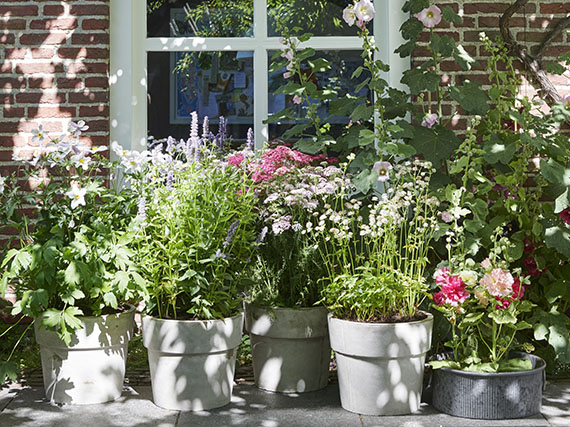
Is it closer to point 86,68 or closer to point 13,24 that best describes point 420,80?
point 86,68

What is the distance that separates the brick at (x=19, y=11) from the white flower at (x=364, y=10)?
170 centimetres

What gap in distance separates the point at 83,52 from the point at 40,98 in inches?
13.1

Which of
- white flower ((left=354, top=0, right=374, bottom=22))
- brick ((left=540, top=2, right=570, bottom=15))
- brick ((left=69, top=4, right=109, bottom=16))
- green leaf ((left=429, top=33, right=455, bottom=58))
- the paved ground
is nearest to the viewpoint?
the paved ground

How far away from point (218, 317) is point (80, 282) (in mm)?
580

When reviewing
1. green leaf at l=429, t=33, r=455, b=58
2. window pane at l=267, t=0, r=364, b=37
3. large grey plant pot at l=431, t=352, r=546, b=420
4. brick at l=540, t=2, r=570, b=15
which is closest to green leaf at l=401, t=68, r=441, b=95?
green leaf at l=429, t=33, r=455, b=58

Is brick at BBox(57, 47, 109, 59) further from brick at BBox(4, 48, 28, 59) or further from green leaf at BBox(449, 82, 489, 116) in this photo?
green leaf at BBox(449, 82, 489, 116)

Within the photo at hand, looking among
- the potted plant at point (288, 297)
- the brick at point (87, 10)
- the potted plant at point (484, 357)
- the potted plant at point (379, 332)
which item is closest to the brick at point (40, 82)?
the brick at point (87, 10)

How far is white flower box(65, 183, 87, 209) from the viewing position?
303cm

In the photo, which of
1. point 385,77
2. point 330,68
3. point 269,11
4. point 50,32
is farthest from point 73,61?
point 385,77

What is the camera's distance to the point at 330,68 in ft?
13.6

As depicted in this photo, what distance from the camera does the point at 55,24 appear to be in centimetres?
392

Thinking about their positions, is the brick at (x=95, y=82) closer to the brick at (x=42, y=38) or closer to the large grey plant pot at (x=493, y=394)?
the brick at (x=42, y=38)

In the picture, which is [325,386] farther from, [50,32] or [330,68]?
[50,32]

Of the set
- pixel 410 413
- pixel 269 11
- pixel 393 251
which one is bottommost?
pixel 410 413
